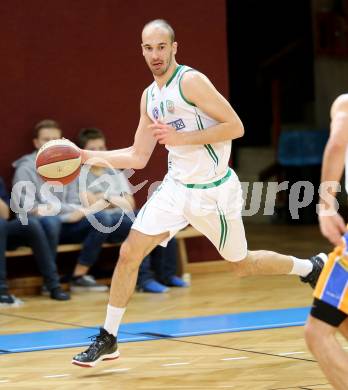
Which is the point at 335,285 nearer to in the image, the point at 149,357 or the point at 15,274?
the point at 149,357

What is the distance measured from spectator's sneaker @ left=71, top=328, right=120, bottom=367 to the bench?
270 centimetres

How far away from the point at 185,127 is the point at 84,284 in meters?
3.15

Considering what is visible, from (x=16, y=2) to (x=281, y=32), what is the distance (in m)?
7.19

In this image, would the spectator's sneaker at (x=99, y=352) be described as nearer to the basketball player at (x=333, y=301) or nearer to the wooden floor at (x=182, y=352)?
the wooden floor at (x=182, y=352)

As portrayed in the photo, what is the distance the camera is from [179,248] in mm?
8789

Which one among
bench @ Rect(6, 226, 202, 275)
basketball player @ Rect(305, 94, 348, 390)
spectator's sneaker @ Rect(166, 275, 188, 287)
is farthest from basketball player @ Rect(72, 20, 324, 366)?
spectator's sneaker @ Rect(166, 275, 188, 287)

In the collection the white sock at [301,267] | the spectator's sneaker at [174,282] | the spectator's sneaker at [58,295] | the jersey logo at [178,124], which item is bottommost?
the spectator's sneaker at [174,282]

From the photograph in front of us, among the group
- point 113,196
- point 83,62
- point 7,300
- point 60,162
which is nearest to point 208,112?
point 60,162

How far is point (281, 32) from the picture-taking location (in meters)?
14.8

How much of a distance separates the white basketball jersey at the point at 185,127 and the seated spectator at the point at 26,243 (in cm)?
249

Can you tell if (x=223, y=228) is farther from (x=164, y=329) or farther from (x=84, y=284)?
(x=84, y=284)

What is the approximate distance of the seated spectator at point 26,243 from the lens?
7.66 meters

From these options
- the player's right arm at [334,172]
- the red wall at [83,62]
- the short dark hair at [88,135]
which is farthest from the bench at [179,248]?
the player's right arm at [334,172]

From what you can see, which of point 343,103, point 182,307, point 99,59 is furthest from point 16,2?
point 343,103
